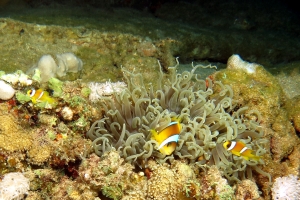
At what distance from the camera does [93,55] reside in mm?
4656

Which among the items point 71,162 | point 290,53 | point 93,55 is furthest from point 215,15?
point 71,162

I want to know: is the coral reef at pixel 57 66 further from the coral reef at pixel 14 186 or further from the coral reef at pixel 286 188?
the coral reef at pixel 286 188

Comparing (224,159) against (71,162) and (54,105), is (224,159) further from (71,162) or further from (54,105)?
(54,105)

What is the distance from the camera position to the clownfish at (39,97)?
103 inches

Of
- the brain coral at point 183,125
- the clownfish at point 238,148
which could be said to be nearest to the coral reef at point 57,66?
the brain coral at point 183,125

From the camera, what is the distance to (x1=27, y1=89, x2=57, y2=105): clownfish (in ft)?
8.59

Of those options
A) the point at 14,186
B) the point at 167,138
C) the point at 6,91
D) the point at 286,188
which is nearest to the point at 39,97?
the point at 6,91

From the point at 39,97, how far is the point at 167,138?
1285 millimetres

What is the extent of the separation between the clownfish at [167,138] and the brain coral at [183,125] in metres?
0.05

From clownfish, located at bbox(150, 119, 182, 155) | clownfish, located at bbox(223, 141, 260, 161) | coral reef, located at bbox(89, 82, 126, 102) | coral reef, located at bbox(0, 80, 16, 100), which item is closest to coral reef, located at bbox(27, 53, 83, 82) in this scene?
coral reef, located at bbox(89, 82, 126, 102)

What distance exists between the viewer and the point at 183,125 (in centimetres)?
283

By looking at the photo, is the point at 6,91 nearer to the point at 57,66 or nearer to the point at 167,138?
the point at 57,66

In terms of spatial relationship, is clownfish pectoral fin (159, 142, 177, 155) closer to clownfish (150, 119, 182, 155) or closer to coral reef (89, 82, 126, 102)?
clownfish (150, 119, 182, 155)

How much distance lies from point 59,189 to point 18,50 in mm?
2669
